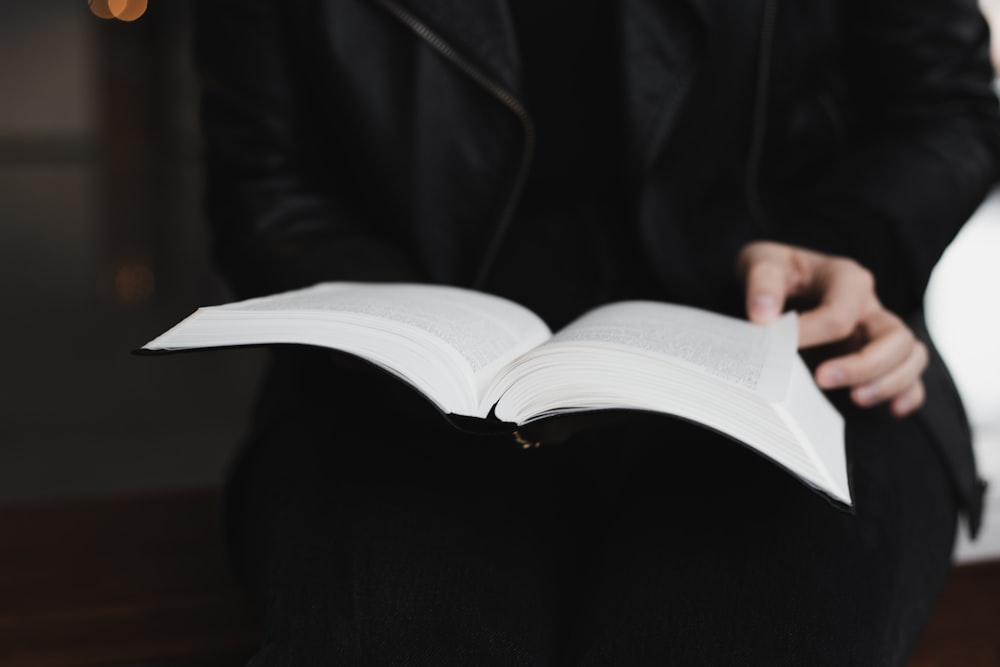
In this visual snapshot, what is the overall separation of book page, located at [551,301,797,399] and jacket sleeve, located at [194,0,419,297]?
0.28 meters

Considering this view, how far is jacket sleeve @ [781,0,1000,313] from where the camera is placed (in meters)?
0.88

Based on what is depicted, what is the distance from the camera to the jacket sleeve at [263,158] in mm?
866

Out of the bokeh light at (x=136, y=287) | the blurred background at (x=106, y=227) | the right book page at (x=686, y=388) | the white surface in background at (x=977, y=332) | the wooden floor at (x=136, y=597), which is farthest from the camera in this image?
the bokeh light at (x=136, y=287)

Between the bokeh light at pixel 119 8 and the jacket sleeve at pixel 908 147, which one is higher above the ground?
the jacket sleeve at pixel 908 147

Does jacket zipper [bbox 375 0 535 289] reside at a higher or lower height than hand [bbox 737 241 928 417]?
higher

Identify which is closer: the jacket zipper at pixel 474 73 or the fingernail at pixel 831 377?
the fingernail at pixel 831 377

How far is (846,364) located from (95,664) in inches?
26.3

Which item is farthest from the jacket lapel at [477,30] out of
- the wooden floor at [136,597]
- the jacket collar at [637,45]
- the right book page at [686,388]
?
the wooden floor at [136,597]

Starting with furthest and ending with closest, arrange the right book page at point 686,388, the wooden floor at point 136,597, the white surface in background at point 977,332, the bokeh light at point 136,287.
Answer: the bokeh light at point 136,287
the white surface in background at point 977,332
the wooden floor at point 136,597
the right book page at point 686,388

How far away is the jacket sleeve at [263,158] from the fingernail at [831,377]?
38 centimetres

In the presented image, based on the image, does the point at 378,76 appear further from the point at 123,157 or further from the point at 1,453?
the point at 123,157

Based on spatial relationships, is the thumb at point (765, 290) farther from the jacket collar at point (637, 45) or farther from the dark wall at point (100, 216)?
the dark wall at point (100, 216)

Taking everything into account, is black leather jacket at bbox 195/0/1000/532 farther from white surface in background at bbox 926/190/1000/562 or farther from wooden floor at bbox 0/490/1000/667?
white surface in background at bbox 926/190/1000/562

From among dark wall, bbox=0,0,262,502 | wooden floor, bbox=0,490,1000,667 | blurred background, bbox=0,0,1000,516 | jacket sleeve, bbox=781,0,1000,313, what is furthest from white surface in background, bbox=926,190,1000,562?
dark wall, bbox=0,0,262,502
